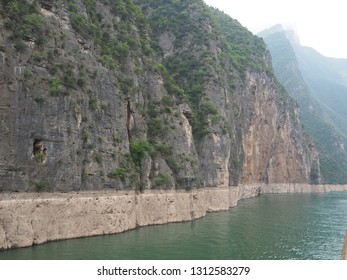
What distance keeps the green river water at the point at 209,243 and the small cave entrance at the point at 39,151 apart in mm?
7413

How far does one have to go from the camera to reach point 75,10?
48.2 m

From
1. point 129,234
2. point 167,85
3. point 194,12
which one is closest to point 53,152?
point 129,234

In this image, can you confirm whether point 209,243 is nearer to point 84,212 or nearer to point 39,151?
point 84,212

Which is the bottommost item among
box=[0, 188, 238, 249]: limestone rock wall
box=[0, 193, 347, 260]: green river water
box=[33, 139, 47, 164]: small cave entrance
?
box=[0, 193, 347, 260]: green river water

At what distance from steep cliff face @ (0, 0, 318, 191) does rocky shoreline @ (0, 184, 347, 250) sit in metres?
1.09

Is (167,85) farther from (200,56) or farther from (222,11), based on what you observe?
(222,11)

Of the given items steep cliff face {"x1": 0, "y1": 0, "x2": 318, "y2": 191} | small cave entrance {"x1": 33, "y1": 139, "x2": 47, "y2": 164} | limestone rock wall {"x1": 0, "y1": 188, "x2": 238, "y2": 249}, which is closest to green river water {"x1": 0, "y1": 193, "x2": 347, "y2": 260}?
limestone rock wall {"x1": 0, "y1": 188, "x2": 238, "y2": 249}

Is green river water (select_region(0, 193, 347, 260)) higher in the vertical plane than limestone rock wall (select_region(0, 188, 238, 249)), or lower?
lower

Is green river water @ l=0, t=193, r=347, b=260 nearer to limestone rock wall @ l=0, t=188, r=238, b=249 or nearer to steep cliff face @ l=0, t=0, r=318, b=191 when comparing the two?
limestone rock wall @ l=0, t=188, r=238, b=249

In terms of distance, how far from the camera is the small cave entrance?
3660 centimetres

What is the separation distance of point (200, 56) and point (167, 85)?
67.0ft

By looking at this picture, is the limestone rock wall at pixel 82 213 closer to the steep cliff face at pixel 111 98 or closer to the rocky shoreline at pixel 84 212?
the rocky shoreline at pixel 84 212

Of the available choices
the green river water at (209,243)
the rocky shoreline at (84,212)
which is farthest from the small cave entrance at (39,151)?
the green river water at (209,243)

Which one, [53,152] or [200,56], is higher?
[200,56]
